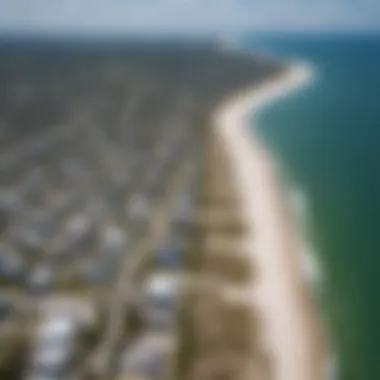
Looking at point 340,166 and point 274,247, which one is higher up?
point 340,166

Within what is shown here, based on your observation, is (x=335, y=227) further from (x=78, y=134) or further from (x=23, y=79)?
(x=23, y=79)

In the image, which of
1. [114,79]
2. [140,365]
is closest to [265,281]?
[140,365]

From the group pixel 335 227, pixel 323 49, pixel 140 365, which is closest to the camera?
pixel 140 365

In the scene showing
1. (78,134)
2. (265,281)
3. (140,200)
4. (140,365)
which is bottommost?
(140,365)
